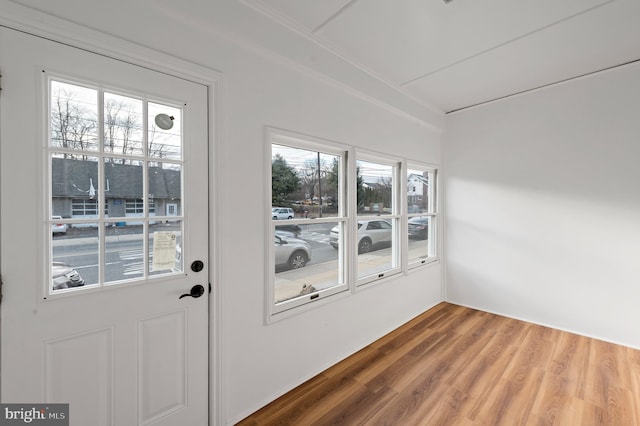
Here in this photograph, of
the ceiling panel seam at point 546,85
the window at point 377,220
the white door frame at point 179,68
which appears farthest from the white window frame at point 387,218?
the ceiling panel seam at point 546,85

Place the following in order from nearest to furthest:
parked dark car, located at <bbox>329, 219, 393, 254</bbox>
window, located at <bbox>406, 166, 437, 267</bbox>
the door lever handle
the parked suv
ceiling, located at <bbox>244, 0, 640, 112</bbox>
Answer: the door lever handle → ceiling, located at <bbox>244, 0, 640, 112</bbox> → the parked suv → parked dark car, located at <bbox>329, 219, 393, 254</bbox> → window, located at <bbox>406, 166, 437, 267</bbox>

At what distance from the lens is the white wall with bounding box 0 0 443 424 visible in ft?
4.71

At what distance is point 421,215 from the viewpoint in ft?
11.8

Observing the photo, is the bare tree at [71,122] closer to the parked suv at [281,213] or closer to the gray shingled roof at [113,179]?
the gray shingled roof at [113,179]

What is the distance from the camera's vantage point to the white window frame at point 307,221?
1.92 metres

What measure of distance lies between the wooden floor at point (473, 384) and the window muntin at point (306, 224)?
723 mm

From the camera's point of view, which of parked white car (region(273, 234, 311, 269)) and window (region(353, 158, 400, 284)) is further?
window (region(353, 158, 400, 284))

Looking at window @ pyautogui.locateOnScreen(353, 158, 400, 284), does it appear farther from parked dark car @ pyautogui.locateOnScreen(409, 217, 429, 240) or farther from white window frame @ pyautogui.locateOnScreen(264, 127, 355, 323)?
parked dark car @ pyautogui.locateOnScreen(409, 217, 429, 240)

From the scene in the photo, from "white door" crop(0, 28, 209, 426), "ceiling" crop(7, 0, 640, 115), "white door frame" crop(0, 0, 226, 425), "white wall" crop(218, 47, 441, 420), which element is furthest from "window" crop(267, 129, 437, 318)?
"ceiling" crop(7, 0, 640, 115)

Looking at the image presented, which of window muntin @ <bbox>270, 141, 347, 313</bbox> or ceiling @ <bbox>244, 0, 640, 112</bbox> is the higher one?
ceiling @ <bbox>244, 0, 640, 112</bbox>

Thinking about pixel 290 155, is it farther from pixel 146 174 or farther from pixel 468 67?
pixel 468 67

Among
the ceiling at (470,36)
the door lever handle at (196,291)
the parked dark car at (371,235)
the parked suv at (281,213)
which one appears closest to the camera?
the door lever handle at (196,291)

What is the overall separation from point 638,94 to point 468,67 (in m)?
1.71

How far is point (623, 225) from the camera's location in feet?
8.98
